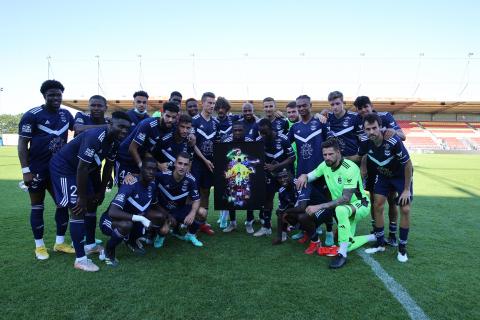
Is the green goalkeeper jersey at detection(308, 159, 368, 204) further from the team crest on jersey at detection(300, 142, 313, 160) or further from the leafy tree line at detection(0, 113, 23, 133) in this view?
the leafy tree line at detection(0, 113, 23, 133)

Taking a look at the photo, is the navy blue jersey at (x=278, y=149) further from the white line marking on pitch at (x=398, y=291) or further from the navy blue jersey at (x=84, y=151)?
the navy blue jersey at (x=84, y=151)

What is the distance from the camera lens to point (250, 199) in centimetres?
551

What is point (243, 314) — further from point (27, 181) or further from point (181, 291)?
point (27, 181)

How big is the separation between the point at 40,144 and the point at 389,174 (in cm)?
475

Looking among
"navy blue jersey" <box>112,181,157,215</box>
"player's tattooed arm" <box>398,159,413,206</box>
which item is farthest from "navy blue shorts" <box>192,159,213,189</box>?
"player's tattooed arm" <box>398,159,413,206</box>

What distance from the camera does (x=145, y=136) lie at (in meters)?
4.77

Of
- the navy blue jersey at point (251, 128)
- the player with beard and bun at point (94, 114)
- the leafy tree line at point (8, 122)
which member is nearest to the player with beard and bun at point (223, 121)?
the navy blue jersey at point (251, 128)

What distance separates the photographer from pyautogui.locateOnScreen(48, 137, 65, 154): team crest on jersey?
4395mm

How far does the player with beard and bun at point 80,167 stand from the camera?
3.82 metres

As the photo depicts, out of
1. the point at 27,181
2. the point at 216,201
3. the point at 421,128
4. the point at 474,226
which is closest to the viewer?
the point at 27,181

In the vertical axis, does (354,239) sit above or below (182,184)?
below

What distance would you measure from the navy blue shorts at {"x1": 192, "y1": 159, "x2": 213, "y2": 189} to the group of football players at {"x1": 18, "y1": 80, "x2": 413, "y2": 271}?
0.7 inches

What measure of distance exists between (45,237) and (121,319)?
3221 mm

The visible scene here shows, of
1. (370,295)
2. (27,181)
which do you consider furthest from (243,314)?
(27,181)
